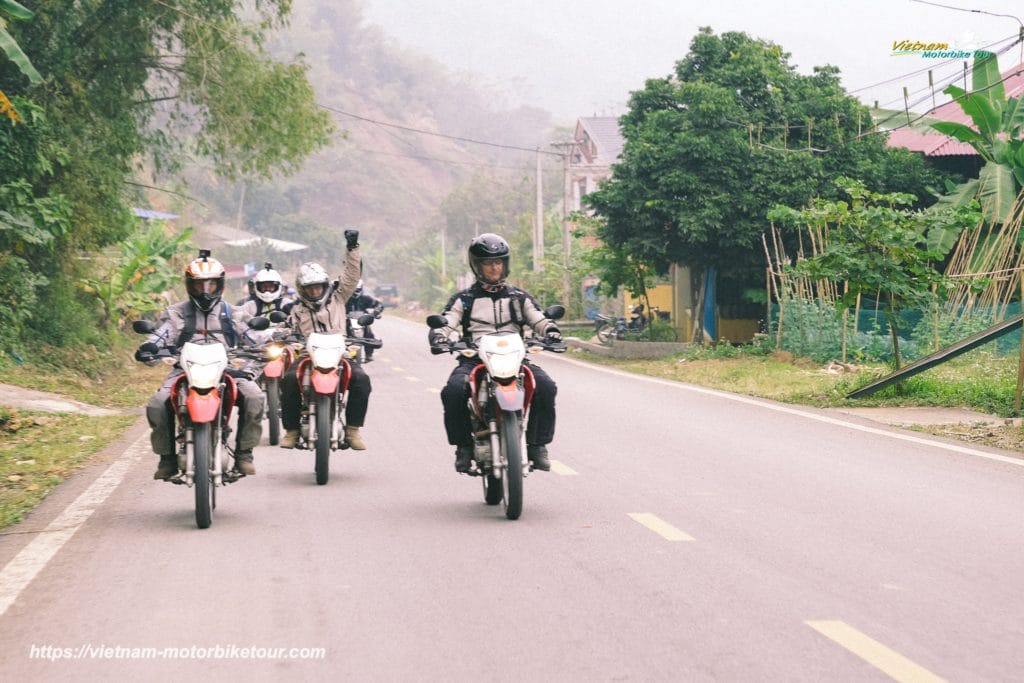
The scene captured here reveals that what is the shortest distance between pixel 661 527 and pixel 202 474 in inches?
107

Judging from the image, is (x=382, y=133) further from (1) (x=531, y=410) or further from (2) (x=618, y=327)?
(1) (x=531, y=410)

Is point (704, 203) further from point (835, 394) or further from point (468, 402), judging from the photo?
point (468, 402)

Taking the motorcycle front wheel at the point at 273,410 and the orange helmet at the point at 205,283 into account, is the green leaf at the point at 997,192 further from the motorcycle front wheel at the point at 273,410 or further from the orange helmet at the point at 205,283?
the orange helmet at the point at 205,283

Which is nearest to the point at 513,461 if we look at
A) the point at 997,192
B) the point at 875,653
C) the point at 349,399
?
the point at 349,399

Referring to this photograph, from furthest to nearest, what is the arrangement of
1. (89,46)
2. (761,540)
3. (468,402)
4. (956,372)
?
(89,46) → (956,372) → (468,402) → (761,540)

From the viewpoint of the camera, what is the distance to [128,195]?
25484 millimetres

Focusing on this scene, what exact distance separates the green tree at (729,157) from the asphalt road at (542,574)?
58.0 feet

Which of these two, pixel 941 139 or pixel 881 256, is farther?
pixel 941 139

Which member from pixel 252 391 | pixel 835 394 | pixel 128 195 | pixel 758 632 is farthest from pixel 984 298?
pixel 758 632

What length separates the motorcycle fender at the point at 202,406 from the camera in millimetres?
7883

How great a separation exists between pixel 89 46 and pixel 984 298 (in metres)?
16.0

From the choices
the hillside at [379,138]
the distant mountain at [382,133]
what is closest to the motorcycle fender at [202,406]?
the hillside at [379,138]

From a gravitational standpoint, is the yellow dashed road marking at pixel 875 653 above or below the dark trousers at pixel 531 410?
below

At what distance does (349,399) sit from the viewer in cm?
1021
